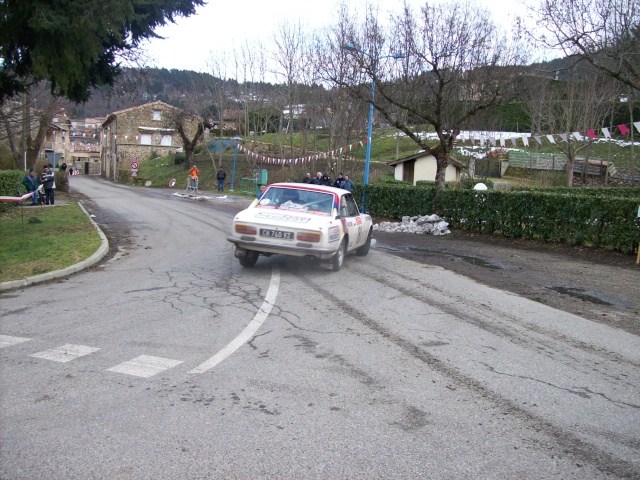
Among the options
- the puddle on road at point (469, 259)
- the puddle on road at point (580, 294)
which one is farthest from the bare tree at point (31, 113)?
the puddle on road at point (580, 294)

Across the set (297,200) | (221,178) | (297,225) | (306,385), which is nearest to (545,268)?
(297,200)

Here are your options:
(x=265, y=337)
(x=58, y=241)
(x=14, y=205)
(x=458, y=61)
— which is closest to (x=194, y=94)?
(x=14, y=205)

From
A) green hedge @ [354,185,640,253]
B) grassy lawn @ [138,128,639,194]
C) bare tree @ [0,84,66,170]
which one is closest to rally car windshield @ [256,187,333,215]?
green hedge @ [354,185,640,253]

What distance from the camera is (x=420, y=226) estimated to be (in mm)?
19359

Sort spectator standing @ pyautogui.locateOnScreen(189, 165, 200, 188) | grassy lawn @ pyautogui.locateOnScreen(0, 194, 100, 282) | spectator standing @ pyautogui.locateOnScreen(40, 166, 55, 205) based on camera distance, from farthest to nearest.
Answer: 1. spectator standing @ pyautogui.locateOnScreen(189, 165, 200, 188)
2. spectator standing @ pyautogui.locateOnScreen(40, 166, 55, 205)
3. grassy lawn @ pyautogui.locateOnScreen(0, 194, 100, 282)

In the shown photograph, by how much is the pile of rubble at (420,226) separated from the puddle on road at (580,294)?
8618 millimetres

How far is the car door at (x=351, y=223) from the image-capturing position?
1108 cm

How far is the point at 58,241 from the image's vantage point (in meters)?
A: 13.2

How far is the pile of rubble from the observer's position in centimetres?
1872

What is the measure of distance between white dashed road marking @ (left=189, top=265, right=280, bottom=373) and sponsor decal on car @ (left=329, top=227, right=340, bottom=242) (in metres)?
1.22

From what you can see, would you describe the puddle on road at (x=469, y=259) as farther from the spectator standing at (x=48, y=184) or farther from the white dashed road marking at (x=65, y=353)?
the spectator standing at (x=48, y=184)

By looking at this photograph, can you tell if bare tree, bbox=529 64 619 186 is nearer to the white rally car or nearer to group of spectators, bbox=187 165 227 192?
group of spectators, bbox=187 165 227 192

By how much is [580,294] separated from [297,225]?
4.98 metres

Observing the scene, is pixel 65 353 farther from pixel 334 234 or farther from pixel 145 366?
pixel 334 234
